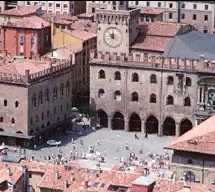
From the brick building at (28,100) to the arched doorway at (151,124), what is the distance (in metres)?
10.4

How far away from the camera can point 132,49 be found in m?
115

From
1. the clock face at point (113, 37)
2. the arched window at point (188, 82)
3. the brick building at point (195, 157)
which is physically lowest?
the brick building at point (195, 157)

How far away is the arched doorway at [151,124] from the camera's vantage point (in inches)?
4299

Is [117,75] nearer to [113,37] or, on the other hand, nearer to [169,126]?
[113,37]

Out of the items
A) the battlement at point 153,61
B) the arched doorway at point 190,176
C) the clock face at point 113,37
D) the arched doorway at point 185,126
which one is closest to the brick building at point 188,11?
the clock face at point 113,37

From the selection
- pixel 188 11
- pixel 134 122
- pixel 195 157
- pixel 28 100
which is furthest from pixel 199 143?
pixel 188 11

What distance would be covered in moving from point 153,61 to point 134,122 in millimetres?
7742

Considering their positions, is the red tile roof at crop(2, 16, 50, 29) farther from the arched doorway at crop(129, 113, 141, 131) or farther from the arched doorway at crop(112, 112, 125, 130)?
the arched doorway at crop(129, 113, 141, 131)

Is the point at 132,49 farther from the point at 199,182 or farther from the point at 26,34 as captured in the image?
the point at 199,182

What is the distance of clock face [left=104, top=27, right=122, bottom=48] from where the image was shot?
115 metres

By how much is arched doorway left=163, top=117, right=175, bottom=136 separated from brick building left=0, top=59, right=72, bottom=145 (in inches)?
481

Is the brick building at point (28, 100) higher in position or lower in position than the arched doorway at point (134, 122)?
higher

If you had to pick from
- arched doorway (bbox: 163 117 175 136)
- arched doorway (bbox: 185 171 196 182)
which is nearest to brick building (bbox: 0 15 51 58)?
arched doorway (bbox: 163 117 175 136)

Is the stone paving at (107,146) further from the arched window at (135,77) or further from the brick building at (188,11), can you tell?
A: the brick building at (188,11)
